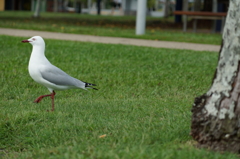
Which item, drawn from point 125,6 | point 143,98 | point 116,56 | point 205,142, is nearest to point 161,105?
point 143,98

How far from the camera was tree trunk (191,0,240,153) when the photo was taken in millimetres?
3721

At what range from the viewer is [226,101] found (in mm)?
3748

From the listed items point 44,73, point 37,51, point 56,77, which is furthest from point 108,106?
point 37,51

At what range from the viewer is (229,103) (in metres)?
3.73

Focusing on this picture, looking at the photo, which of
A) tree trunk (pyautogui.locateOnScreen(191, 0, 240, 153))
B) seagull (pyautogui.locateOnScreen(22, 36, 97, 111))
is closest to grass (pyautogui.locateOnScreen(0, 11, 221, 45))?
seagull (pyautogui.locateOnScreen(22, 36, 97, 111))

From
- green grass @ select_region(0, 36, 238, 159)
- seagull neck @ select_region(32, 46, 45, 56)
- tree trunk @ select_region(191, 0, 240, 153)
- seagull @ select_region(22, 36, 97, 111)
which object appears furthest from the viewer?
seagull neck @ select_region(32, 46, 45, 56)

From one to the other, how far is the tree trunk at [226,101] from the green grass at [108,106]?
141mm

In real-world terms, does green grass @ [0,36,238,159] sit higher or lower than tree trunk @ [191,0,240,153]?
lower

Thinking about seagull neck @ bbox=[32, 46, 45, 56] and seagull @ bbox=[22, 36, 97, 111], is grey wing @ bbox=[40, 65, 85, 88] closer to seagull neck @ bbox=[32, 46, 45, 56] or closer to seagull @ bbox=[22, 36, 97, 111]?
seagull @ bbox=[22, 36, 97, 111]

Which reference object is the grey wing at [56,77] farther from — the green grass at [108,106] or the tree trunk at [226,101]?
the tree trunk at [226,101]

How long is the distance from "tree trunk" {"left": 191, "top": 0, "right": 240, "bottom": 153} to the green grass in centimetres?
14

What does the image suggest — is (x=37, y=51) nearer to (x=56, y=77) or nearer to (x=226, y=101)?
(x=56, y=77)

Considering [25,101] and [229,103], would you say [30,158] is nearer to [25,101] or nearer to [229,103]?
[229,103]

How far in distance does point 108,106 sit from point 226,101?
95.2 inches
